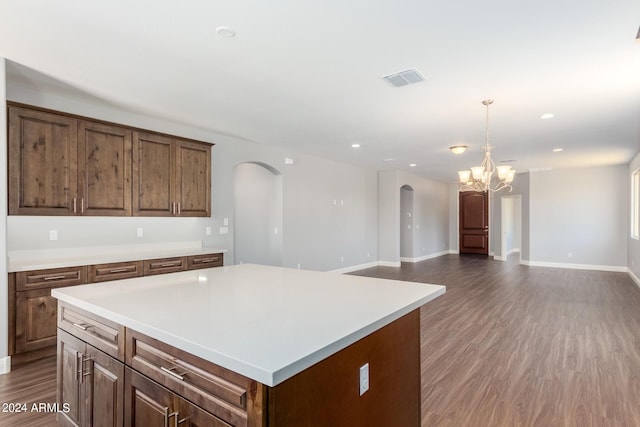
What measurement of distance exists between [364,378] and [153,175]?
369 centimetres

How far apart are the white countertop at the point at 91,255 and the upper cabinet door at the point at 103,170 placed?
1.64 feet

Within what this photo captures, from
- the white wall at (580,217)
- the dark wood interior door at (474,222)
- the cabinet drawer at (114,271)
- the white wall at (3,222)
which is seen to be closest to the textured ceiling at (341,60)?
the white wall at (3,222)

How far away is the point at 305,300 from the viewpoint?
1.68m

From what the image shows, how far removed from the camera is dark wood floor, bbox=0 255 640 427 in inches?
93.0

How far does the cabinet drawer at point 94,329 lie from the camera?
153cm

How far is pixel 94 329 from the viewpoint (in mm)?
1665

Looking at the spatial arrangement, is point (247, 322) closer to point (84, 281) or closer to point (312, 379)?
point (312, 379)

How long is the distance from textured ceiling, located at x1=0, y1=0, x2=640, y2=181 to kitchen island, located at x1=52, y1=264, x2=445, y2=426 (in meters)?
1.66

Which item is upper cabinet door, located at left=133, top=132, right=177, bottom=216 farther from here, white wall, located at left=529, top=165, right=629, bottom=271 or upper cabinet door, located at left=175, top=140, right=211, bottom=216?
white wall, located at left=529, top=165, right=629, bottom=271

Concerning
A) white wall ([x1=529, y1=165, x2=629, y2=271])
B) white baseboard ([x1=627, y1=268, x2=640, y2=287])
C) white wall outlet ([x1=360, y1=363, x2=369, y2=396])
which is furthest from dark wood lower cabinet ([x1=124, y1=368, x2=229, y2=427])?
white wall ([x1=529, y1=165, x2=629, y2=271])

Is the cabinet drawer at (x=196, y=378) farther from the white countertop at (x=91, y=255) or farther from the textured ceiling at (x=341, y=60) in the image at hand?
the white countertop at (x=91, y=255)

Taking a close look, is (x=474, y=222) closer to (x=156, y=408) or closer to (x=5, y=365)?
(x=5, y=365)

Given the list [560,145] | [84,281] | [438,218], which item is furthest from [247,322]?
[438,218]

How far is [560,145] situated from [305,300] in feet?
20.1
